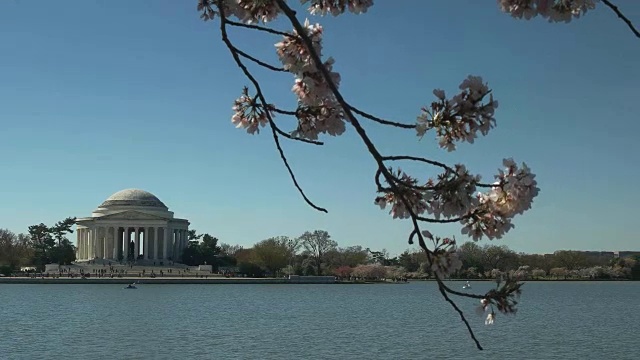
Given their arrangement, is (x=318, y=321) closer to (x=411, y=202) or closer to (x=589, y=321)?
(x=589, y=321)

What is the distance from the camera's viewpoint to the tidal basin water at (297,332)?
28.4 meters

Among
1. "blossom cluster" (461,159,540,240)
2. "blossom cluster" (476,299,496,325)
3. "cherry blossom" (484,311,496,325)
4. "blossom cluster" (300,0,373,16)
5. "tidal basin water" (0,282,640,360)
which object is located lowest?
"tidal basin water" (0,282,640,360)

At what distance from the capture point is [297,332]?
3528cm

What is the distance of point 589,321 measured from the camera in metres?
43.5

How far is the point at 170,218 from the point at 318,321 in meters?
73.5

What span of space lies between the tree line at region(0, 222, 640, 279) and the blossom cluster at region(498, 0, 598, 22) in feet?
296

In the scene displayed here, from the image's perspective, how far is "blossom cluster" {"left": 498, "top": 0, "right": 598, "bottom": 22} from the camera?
3.27 m

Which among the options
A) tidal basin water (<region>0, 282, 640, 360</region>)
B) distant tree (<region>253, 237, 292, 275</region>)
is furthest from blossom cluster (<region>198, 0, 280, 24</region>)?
distant tree (<region>253, 237, 292, 275</region>)

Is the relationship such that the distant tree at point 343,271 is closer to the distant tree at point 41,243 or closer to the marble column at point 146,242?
the marble column at point 146,242

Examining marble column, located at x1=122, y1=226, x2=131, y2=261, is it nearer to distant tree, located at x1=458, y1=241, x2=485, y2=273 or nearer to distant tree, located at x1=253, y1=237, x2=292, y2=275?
distant tree, located at x1=253, y1=237, x2=292, y2=275

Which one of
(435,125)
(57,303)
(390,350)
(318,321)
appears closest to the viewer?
(435,125)

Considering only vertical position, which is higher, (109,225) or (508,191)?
(109,225)

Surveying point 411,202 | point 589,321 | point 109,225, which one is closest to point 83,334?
point 589,321

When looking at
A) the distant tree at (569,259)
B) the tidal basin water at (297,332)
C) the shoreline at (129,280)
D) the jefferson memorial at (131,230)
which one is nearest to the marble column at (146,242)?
the jefferson memorial at (131,230)
